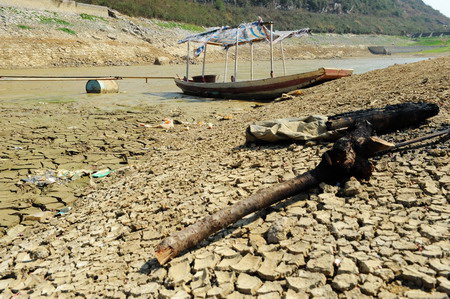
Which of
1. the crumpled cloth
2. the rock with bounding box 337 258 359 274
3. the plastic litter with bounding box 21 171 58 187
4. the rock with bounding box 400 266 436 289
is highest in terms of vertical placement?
the crumpled cloth

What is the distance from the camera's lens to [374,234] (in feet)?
8.34

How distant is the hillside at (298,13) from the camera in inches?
2112

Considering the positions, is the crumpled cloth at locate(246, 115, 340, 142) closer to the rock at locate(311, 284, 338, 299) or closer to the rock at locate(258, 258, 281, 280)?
the rock at locate(258, 258, 281, 280)

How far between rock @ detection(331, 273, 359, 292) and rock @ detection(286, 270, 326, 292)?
0.07m

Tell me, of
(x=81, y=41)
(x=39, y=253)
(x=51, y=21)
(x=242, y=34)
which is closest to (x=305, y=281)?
(x=39, y=253)

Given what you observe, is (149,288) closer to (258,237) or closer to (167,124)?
(258,237)

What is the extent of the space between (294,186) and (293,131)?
194cm

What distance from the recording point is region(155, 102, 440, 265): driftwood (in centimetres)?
270

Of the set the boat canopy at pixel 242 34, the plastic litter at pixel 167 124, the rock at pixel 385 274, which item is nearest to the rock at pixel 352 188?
the rock at pixel 385 274

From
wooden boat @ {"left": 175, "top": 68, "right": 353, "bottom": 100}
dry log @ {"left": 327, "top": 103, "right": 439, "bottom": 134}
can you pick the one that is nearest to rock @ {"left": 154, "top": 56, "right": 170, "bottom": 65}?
wooden boat @ {"left": 175, "top": 68, "right": 353, "bottom": 100}

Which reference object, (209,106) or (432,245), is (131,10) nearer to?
(209,106)

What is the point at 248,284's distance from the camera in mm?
2312

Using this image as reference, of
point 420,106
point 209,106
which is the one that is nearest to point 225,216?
point 420,106

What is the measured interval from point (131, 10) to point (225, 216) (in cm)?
5116
